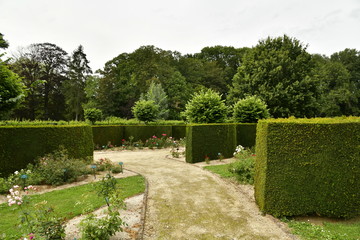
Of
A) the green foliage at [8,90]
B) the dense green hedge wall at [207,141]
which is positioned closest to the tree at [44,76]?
the green foliage at [8,90]

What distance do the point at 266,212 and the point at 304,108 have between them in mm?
18955

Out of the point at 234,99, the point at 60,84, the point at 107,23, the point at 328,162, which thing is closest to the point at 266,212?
the point at 328,162

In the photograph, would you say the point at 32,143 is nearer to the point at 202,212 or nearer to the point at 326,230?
the point at 202,212

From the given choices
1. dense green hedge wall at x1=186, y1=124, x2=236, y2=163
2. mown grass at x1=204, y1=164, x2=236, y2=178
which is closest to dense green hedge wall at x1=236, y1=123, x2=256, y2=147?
dense green hedge wall at x1=186, y1=124, x2=236, y2=163

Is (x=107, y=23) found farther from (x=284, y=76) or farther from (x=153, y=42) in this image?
(x=153, y=42)

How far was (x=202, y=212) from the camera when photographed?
477cm

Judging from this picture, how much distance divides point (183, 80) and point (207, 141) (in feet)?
85.6

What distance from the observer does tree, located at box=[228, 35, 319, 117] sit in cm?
1975

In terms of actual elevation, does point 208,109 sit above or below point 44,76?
below

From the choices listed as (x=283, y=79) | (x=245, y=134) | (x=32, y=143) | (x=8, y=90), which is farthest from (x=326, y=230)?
(x=283, y=79)

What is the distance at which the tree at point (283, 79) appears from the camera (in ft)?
64.8

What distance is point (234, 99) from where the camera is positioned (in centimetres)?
2177

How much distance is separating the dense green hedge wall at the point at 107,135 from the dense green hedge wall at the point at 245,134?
9.97m

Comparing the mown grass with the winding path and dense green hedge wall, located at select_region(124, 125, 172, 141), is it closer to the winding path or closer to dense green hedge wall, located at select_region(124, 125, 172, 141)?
the winding path
